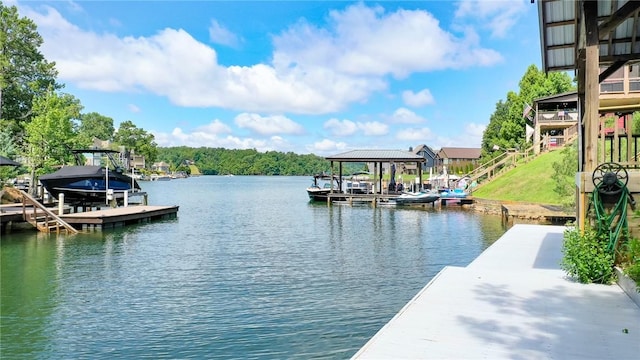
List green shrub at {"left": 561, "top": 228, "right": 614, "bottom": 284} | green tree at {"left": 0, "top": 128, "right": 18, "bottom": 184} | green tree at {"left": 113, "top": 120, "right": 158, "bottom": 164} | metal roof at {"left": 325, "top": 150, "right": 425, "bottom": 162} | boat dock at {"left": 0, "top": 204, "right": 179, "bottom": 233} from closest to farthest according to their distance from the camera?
green shrub at {"left": 561, "top": 228, "right": 614, "bottom": 284}
boat dock at {"left": 0, "top": 204, "right": 179, "bottom": 233}
green tree at {"left": 0, "top": 128, "right": 18, "bottom": 184}
metal roof at {"left": 325, "top": 150, "right": 425, "bottom": 162}
green tree at {"left": 113, "top": 120, "right": 158, "bottom": 164}

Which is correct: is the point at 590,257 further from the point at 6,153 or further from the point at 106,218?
the point at 6,153

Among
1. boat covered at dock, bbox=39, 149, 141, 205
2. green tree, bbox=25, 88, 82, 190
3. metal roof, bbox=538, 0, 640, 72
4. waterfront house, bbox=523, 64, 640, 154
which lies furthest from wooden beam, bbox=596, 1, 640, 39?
green tree, bbox=25, 88, 82, 190

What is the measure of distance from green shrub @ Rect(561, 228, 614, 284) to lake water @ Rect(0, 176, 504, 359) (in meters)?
3.66

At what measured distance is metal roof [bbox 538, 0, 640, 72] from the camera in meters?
9.73

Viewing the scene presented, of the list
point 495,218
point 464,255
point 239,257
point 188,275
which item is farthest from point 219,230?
point 495,218

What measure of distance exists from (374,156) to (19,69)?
35915 mm

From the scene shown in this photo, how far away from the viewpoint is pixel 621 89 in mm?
34188

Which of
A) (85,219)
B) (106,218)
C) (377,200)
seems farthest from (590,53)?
(377,200)

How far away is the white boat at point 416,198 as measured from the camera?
41406mm

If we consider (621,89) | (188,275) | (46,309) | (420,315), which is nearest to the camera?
(420,315)

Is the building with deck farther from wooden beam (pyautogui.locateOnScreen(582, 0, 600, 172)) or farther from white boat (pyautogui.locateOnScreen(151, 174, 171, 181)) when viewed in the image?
white boat (pyautogui.locateOnScreen(151, 174, 171, 181))

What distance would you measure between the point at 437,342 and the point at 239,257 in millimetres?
12520

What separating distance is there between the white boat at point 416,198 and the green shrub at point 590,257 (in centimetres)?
3293

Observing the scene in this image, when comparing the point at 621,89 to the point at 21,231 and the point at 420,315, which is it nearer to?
the point at 420,315
